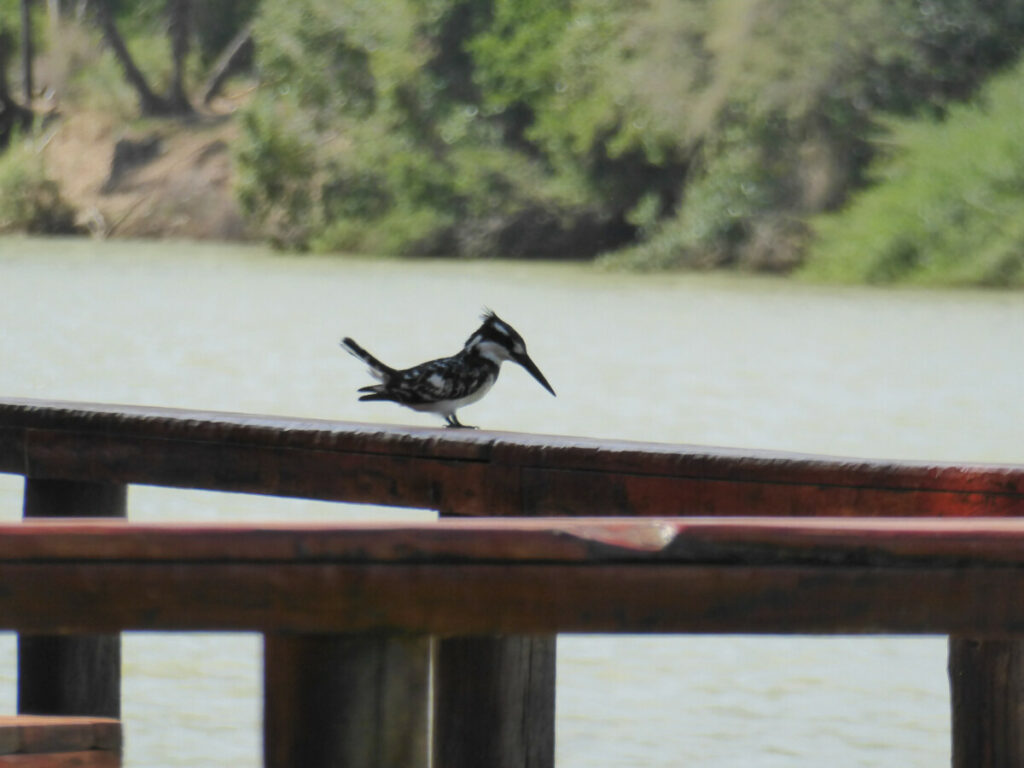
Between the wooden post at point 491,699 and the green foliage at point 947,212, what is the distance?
21.5 metres

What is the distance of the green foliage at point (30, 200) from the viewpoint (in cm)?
3456

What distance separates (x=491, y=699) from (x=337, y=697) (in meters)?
0.62

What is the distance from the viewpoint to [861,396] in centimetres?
1366

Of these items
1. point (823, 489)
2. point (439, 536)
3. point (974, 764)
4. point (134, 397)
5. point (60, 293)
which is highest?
point (60, 293)

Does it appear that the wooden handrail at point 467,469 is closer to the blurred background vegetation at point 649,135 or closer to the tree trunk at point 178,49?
the blurred background vegetation at point 649,135

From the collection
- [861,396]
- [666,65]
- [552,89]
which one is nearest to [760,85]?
[666,65]

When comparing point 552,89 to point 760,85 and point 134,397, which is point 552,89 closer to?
point 760,85

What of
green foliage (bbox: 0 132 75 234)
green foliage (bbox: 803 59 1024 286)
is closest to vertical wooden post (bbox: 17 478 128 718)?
green foliage (bbox: 803 59 1024 286)

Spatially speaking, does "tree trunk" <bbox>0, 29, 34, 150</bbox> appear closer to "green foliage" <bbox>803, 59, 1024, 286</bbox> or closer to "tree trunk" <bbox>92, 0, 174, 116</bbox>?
"tree trunk" <bbox>92, 0, 174, 116</bbox>

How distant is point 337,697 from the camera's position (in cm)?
203

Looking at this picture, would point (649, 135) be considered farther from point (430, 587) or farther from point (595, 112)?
point (430, 587)

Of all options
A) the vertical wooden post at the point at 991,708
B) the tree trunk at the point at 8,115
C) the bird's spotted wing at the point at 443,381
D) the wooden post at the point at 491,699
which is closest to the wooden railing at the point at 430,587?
the wooden post at the point at 491,699

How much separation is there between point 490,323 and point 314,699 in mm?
2736

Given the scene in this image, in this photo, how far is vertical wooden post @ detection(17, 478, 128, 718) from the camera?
363 centimetres
